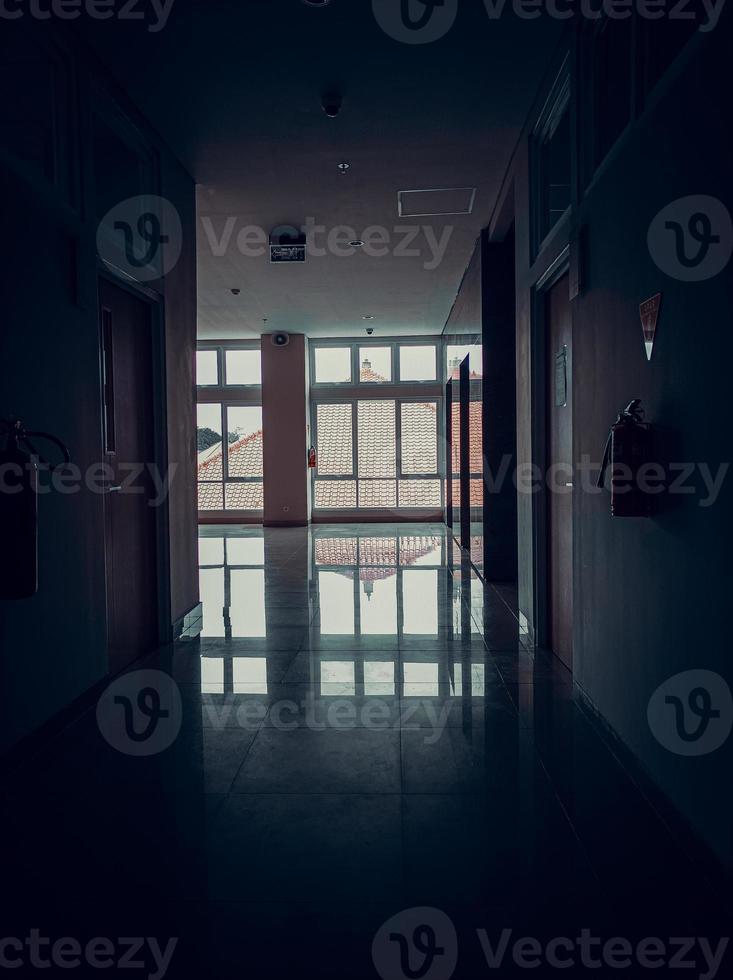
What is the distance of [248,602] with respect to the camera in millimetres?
5832

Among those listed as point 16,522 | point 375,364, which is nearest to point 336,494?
point 375,364

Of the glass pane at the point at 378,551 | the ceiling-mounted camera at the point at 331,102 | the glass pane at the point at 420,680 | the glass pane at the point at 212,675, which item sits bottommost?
the glass pane at the point at 212,675

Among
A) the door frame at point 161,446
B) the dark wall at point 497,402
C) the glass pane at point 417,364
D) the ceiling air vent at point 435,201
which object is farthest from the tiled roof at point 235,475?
the door frame at point 161,446

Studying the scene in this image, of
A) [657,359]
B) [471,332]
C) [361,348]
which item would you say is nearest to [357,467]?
[361,348]

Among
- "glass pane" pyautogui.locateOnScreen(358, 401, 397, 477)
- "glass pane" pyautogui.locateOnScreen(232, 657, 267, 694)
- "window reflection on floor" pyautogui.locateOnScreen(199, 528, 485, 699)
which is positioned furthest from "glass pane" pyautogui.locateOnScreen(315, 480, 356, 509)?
"glass pane" pyautogui.locateOnScreen(232, 657, 267, 694)

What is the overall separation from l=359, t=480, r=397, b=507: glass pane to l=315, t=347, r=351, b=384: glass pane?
1931 mm

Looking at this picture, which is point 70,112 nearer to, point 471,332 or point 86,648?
point 86,648

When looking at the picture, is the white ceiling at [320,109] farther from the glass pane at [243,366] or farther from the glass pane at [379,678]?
the glass pane at [243,366]

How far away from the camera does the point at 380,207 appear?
19.2ft

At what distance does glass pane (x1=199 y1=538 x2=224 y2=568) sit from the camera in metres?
8.20

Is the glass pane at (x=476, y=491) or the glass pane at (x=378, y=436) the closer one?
the glass pane at (x=476, y=491)

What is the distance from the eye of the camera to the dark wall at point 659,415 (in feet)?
6.13

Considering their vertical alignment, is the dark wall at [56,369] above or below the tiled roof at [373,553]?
above

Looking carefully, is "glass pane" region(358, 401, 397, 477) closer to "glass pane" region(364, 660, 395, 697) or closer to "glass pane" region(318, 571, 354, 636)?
"glass pane" region(318, 571, 354, 636)
